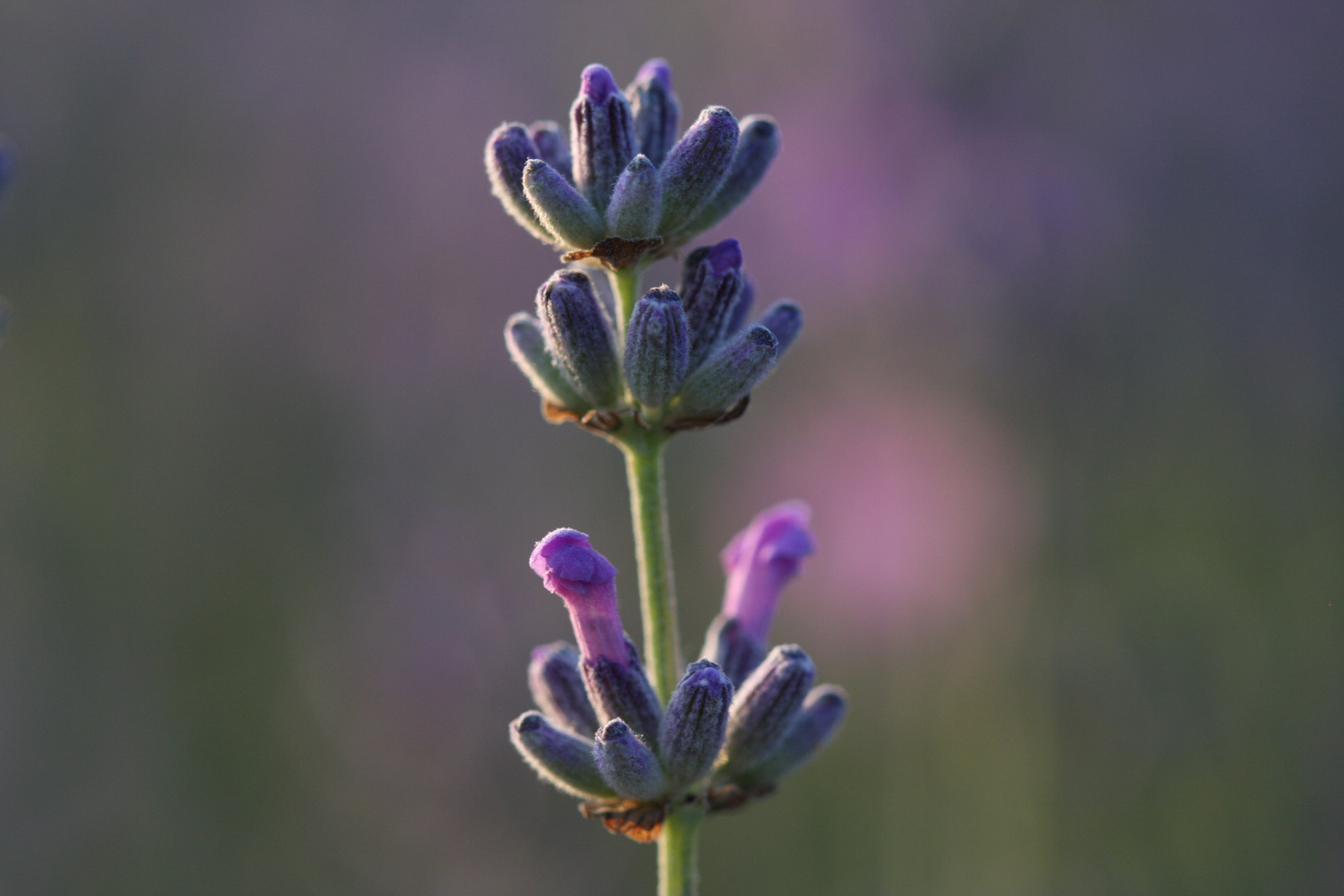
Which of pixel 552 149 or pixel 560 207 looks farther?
pixel 552 149

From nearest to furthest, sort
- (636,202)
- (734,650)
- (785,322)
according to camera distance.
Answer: (636,202) < (785,322) < (734,650)

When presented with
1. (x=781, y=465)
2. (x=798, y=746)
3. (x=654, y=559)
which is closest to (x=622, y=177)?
(x=654, y=559)

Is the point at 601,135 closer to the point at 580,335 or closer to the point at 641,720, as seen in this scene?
the point at 580,335

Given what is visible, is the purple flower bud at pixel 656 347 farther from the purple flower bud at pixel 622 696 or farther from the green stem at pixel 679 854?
the green stem at pixel 679 854

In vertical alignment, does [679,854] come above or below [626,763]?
below

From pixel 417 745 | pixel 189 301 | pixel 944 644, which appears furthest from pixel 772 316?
pixel 189 301

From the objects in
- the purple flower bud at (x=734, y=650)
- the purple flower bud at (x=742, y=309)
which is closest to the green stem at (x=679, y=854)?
the purple flower bud at (x=734, y=650)

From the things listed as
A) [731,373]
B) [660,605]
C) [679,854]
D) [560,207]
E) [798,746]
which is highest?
[560,207]
